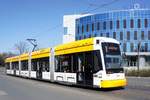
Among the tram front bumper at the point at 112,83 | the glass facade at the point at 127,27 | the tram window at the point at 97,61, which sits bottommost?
the tram front bumper at the point at 112,83

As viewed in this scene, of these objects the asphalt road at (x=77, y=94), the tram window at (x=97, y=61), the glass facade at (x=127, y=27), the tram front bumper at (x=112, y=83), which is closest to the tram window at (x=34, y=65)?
the asphalt road at (x=77, y=94)

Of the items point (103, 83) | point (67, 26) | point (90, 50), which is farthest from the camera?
point (67, 26)

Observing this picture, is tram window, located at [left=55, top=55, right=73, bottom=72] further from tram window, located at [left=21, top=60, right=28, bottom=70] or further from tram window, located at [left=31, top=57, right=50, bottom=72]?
tram window, located at [left=21, top=60, right=28, bottom=70]

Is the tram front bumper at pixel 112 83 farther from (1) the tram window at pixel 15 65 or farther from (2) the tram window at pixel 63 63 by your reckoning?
(1) the tram window at pixel 15 65

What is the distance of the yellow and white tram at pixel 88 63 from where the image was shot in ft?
68.8

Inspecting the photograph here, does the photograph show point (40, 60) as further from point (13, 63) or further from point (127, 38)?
point (127, 38)

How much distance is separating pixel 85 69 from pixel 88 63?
23.4 inches

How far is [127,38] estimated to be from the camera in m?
98.1

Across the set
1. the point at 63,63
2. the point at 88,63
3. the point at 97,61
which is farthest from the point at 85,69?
the point at 63,63

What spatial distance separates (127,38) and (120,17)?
608 cm

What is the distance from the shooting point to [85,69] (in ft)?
74.4

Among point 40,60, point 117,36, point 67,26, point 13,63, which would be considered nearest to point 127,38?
point 117,36

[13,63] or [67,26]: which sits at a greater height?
[67,26]

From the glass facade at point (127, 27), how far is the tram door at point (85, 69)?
7338cm
